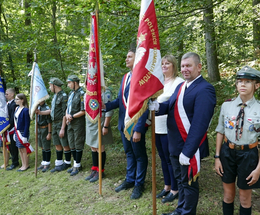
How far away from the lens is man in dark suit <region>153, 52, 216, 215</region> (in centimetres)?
231

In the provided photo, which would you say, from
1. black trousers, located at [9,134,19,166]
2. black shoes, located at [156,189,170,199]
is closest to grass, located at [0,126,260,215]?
black shoes, located at [156,189,170,199]

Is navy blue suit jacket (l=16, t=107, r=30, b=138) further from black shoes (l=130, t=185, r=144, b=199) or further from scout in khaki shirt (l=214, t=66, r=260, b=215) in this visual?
scout in khaki shirt (l=214, t=66, r=260, b=215)

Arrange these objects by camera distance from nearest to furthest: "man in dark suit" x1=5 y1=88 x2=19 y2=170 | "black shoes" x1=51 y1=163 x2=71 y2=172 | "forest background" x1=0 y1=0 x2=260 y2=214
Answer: "forest background" x1=0 y1=0 x2=260 y2=214, "black shoes" x1=51 y1=163 x2=71 y2=172, "man in dark suit" x1=5 y1=88 x2=19 y2=170

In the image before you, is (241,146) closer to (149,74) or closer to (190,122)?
(190,122)

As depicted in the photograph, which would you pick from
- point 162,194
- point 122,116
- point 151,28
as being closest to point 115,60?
point 122,116

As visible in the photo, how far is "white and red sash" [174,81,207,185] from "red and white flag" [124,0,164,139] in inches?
10.4

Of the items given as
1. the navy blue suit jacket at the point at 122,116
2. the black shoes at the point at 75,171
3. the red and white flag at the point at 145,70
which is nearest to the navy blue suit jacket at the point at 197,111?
the red and white flag at the point at 145,70

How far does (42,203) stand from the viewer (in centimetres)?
407

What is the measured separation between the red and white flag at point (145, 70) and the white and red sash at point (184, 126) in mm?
263

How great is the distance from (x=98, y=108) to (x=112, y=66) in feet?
9.27

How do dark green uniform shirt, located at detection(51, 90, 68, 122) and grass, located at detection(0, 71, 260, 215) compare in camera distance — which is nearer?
grass, located at detection(0, 71, 260, 215)

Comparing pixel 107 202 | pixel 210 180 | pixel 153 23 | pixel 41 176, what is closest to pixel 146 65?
pixel 153 23

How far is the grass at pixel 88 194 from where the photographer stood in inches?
134

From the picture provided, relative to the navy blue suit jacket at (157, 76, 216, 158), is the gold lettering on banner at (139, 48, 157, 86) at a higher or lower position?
higher
